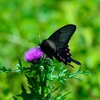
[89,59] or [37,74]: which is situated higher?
[89,59]

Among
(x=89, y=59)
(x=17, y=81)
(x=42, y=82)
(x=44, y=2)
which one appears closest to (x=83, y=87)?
(x=89, y=59)

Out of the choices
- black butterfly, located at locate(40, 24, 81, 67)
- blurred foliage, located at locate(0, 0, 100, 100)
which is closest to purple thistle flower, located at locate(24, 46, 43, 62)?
black butterfly, located at locate(40, 24, 81, 67)

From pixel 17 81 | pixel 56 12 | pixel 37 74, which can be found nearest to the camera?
pixel 37 74

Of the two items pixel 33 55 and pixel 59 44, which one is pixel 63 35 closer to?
pixel 59 44

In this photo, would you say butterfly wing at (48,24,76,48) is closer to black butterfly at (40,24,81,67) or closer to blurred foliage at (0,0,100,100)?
black butterfly at (40,24,81,67)

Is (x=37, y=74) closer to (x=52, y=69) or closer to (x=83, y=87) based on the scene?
(x=52, y=69)

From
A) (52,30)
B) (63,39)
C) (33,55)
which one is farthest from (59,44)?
(52,30)

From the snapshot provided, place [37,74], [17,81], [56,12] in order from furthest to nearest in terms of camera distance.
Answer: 1. [56,12]
2. [17,81]
3. [37,74]
